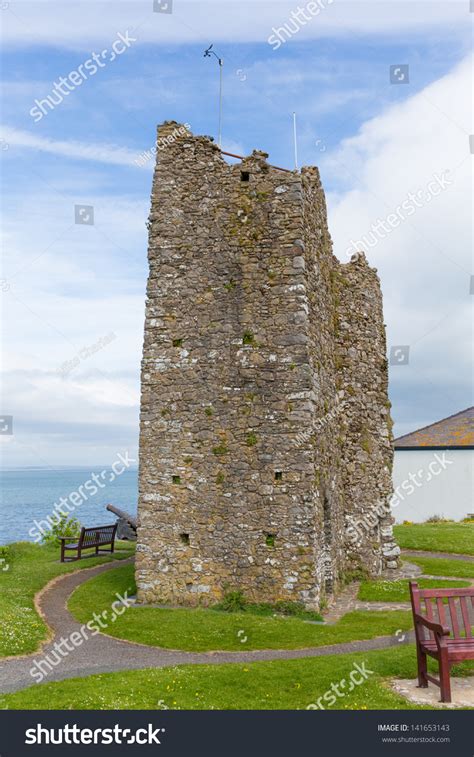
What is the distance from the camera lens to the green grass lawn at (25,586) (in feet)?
38.0

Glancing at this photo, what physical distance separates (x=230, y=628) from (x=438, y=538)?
Answer: 1517 cm

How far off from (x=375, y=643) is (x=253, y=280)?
803cm

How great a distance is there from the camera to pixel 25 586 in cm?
1630

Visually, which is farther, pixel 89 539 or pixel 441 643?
pixel 89 539

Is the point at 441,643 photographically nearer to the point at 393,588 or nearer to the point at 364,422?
the point at 393,588

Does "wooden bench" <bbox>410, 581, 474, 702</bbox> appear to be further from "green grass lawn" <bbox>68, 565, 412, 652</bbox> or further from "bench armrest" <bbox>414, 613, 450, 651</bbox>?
"green grass lawn" <bbox>68, 565, 412, 652</bbox>

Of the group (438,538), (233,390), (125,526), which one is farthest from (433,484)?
(233,390)

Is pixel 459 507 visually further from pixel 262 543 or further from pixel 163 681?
pixel 163 681

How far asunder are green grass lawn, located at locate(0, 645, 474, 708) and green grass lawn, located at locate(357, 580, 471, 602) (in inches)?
201

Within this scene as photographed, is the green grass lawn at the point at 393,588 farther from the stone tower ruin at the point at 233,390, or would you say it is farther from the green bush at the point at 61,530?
the green bush at the point at 61,530
